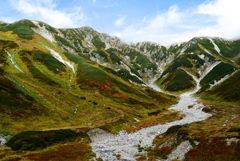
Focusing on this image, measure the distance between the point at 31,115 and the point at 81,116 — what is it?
72.9ft

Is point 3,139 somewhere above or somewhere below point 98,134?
below

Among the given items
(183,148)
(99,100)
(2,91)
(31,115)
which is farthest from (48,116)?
(183,148)

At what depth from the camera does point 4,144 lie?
40375 mm

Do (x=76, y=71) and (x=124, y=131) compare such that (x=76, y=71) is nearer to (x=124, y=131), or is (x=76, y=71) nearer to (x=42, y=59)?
(x=42, y=59)

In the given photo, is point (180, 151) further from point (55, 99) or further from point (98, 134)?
point (55, 99)

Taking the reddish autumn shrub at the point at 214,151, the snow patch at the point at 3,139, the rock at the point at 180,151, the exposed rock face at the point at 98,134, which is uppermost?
the reddish autumn shrub at the point at 214,151

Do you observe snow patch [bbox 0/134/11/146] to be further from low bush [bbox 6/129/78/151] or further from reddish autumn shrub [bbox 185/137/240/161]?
reddish autumn shrub [bbox 185/137/240/161]

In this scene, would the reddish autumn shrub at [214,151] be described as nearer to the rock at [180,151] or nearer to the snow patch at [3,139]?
the rock at [180,151]

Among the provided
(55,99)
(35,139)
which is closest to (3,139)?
(35,139)

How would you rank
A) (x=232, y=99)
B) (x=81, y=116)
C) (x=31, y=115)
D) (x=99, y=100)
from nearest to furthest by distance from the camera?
(x=31, y=115), (x=81, y=116), (x=99, y=100), (x=232, y=99)

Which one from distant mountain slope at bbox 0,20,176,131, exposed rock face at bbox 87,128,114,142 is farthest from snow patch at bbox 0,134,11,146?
exposed rock face at bbox 87,128,114,142

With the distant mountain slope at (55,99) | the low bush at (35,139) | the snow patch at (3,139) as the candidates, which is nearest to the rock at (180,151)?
the low bush at (35,139)

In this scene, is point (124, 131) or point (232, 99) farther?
point (232, 99)

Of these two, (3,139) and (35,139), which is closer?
(35,139)
